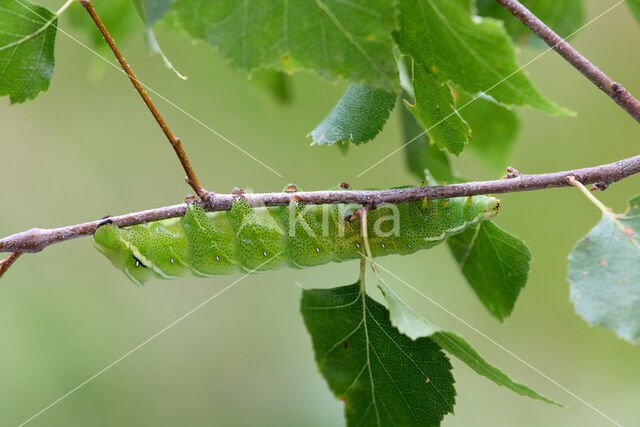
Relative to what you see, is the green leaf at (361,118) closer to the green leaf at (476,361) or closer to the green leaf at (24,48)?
the green leaf at (476,361)

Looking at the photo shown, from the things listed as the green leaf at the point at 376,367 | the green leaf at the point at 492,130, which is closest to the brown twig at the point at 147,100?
the green leaf at the point at 376,367

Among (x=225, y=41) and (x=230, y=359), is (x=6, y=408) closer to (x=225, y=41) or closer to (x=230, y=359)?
(x=230, y=359)

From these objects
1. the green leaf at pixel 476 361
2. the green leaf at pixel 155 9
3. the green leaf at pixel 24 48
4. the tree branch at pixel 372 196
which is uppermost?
the green leaf at pixel 24 48

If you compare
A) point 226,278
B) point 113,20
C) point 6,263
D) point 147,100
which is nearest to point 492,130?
point 147,100

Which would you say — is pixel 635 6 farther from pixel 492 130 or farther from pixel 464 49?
pixel 464 49

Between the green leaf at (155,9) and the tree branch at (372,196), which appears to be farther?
the tree branch at (372,196)

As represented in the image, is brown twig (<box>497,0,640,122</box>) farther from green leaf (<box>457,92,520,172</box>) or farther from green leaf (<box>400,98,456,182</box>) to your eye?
green leaf (<box>457,92,520,172</box>)

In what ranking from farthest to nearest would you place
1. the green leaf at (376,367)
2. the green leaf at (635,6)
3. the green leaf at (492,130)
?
the green leaf at (492,130)
the green leaf at (635,6)
the green leaf at (376,367)
